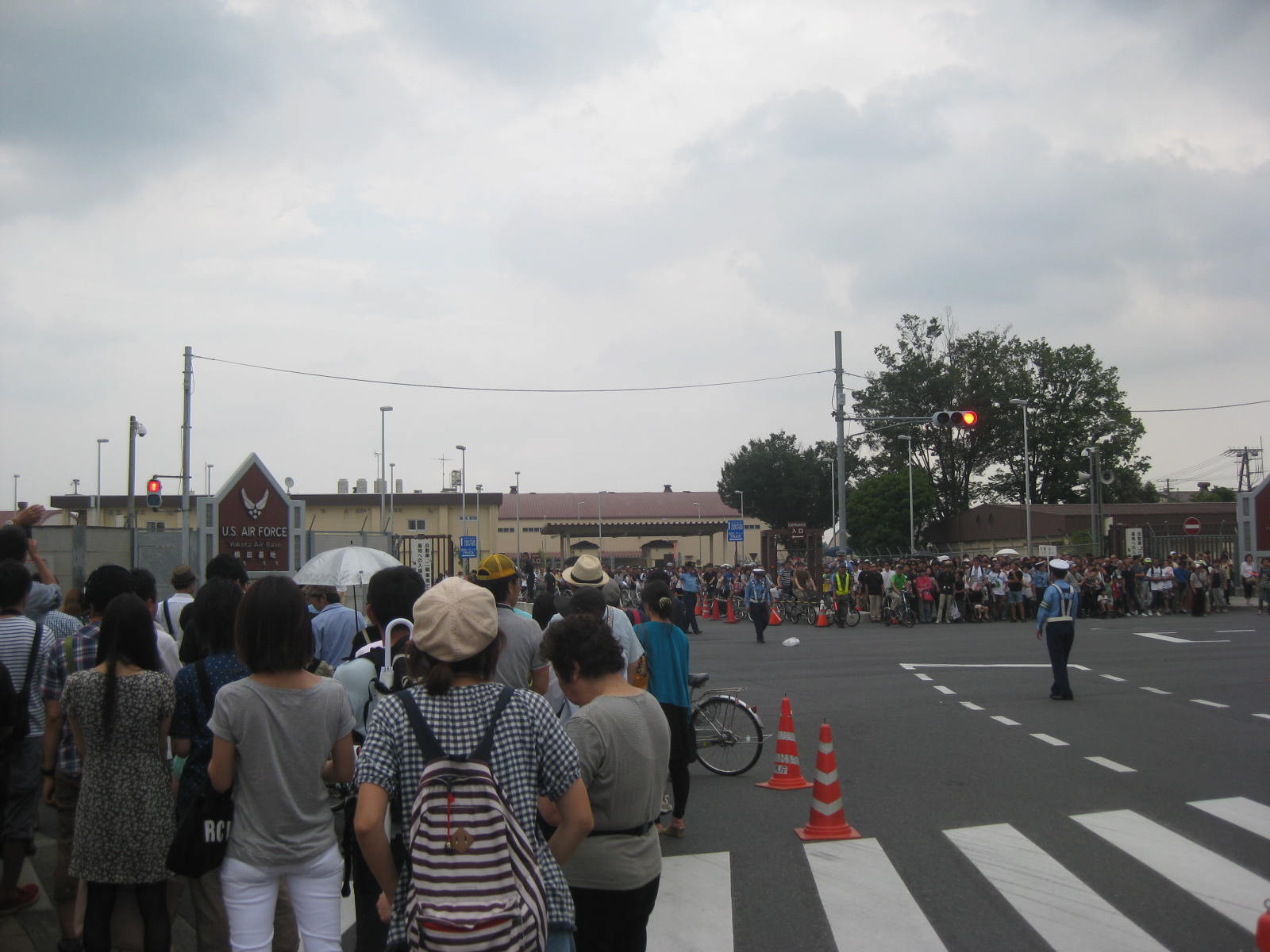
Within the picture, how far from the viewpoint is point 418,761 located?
2.95m

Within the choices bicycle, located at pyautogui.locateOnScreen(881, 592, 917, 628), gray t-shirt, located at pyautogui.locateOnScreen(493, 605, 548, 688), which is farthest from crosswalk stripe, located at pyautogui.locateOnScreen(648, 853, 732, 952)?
bicycle, located at pyautogui.locateOnScreen(881, 592, 917, 628)

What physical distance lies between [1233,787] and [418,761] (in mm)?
7915

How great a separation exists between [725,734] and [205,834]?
20.4 ft

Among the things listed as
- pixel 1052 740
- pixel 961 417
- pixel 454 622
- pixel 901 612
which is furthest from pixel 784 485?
pixel 454 622

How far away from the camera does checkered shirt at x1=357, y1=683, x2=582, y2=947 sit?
294cm

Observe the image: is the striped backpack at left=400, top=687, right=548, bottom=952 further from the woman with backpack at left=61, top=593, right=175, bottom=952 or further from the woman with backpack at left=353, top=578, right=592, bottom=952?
the woman with backpack at left=61, top=593, right=175, bottom=952

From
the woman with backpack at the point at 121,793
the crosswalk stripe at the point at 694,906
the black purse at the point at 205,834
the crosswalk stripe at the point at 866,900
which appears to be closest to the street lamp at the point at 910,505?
the crosswalk stripe at the point at 866,900

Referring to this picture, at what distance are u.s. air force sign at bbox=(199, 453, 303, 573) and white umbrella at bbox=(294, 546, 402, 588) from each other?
6.28 meters

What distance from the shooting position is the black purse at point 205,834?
379 centimetres

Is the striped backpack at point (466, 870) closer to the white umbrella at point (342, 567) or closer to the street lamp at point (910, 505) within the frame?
the white umbrella at point (342, 567)

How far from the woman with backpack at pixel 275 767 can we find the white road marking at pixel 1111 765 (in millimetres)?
7637

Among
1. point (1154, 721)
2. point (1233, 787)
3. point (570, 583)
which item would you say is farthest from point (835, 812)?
point (1154, 721)

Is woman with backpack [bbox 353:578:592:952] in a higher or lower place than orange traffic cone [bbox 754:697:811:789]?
higher

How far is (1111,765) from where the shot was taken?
9508mm
